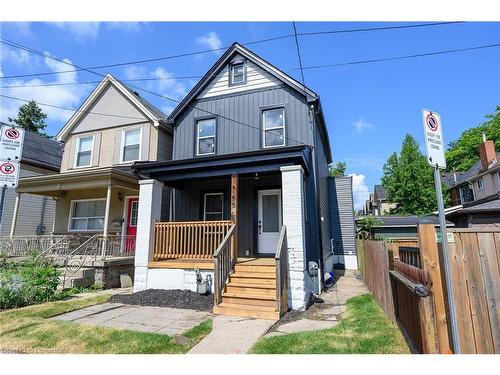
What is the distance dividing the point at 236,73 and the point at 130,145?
567cm

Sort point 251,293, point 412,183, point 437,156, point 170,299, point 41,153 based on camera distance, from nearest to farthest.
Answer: point 437,156 → point 251,293 → point 170,299 → point 41,153 → point 412,183

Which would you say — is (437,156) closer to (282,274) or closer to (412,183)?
(282,274)

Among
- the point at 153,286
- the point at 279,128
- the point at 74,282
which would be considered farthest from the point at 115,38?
the point at 74,282

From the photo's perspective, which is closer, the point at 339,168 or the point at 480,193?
the point at 480,193

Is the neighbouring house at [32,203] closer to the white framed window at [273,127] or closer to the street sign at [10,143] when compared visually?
the street sign at [10,143]

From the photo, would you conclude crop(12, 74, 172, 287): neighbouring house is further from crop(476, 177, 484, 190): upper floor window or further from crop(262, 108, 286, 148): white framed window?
crop(476, 177, 484, 190): upper floor window

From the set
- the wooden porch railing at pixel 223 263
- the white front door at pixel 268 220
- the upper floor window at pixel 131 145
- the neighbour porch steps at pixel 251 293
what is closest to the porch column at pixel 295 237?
the neighbour porch steps at pixel 251 293

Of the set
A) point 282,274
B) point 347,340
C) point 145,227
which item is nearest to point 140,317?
point 145,227

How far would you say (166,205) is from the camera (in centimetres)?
1182

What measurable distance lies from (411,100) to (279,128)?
511cm

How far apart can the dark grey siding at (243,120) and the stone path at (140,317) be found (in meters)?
6.09

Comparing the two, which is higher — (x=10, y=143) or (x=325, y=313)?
(x=10, y=143)

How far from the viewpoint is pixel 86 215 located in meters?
13.6
